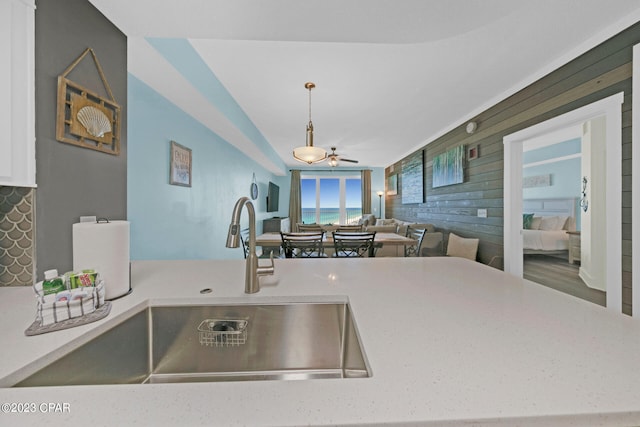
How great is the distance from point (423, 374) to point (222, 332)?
686 millimetres

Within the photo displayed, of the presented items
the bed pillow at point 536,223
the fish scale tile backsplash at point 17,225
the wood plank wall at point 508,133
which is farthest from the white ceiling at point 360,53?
the bed pillow at point 536,223

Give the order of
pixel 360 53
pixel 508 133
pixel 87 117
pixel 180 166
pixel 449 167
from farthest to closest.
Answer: pixel 449 167, pixel 508 133, pixel 180 166, pixel 360 53, pixel 87 117

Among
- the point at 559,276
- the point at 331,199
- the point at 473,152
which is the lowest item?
the point at 559,276

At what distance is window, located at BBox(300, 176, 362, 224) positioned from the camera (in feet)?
27.8

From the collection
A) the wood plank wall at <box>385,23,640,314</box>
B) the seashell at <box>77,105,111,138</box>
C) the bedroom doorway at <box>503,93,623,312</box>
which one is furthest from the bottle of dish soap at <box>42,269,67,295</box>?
the wood plank wall at <box>385,23,640,314</box>

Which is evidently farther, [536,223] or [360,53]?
[536,223]

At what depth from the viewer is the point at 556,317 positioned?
2.38ft

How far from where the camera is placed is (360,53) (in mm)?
2221

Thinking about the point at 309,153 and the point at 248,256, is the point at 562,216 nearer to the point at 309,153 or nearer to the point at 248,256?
the point at 309,153

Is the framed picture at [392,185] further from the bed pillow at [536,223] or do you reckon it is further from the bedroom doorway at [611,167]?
the bedroom doorway at [611,167]

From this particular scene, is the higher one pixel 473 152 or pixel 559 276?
pixel 473 152

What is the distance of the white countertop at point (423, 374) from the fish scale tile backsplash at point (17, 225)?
13 centimetres

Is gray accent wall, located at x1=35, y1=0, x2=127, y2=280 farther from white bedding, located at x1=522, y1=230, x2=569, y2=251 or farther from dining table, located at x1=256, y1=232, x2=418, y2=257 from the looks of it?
white bedding, located at x1=522, y1=230, x2=569, y2=251

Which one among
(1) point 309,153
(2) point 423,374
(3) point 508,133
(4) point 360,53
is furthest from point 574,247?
(2) point 423,374
